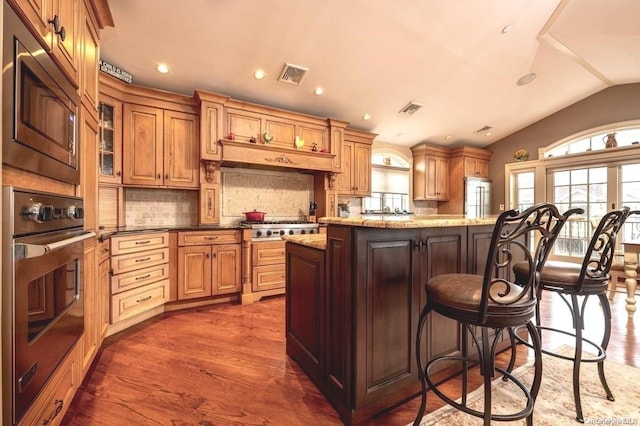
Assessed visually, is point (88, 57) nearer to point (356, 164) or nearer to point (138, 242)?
point (138, 242)

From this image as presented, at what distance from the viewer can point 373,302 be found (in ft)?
4.74

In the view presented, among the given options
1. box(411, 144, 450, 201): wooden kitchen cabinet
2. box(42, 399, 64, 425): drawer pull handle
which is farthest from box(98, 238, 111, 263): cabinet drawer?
box(411, 144, 450, 201): wooden kitchen cabinet

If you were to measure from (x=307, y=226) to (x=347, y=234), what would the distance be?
2.42 m

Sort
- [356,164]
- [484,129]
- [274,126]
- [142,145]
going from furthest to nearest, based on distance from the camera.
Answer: [484,129] → [356,164] → [274,126] → [142,145]

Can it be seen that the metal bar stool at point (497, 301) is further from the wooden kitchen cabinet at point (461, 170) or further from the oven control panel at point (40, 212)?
the wooden kitchen cabinet at point (461, 170)

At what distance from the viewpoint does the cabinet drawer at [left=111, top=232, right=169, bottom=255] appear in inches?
96.7

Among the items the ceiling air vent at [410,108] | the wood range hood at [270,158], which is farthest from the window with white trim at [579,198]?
the wood range hood at [270,158]

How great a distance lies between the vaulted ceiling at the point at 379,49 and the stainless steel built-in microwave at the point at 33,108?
171cm

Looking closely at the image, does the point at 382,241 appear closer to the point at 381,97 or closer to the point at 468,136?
the point at 381,97

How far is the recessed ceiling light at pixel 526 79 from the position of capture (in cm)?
411

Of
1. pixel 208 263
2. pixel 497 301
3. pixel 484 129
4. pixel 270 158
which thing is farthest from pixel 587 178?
pixel 208 263

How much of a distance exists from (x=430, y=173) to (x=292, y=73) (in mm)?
3564

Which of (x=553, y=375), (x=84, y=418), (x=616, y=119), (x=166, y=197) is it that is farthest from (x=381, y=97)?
(x=84, y=418)

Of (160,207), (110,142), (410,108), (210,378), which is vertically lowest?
(210,378)
